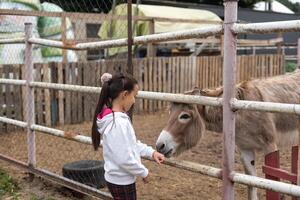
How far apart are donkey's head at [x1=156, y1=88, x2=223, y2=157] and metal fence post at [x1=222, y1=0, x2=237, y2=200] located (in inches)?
29.7

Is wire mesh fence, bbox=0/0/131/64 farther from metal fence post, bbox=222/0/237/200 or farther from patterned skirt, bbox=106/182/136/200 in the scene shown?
metal fence post, bbox=222/0/237/200

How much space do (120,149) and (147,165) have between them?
→ 11.4 ft

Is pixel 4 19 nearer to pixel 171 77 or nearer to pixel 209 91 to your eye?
pixel 171 77

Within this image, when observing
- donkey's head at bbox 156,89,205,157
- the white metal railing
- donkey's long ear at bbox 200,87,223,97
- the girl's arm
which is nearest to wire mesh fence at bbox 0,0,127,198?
donkey's head at bbox 156,89,205,157

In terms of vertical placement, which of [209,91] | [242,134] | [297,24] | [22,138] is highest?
[297,24]

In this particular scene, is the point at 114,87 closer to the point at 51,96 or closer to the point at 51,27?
the point at 51,96

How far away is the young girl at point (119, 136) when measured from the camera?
2.88 metres

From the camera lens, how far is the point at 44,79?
29.8 ft

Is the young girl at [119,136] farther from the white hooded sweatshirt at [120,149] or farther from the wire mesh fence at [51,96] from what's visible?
the wire mesh fence at [51,96]

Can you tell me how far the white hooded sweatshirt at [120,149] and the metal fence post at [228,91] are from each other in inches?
21.2

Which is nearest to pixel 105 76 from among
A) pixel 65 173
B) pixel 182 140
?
pixel 182 140

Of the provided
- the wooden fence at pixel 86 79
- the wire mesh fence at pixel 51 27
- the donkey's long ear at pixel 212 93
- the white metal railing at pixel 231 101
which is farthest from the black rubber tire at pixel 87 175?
the wire mesh fence at pixel 51 27

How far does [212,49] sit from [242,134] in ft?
43.0

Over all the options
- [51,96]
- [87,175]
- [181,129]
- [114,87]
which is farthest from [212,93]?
[51,96]
